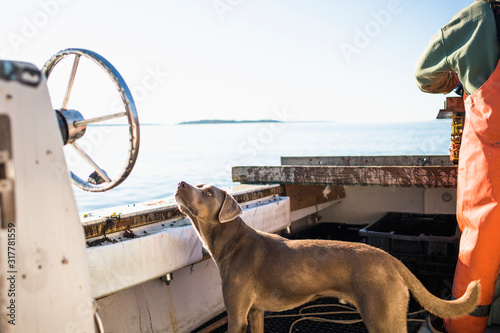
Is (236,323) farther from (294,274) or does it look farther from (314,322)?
(314,322)

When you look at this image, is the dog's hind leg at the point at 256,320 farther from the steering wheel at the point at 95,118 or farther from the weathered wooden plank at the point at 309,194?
the weathered wooden plank at the point at 309,194

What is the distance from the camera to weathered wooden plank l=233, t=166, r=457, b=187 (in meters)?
4.39

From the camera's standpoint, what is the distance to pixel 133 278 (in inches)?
119

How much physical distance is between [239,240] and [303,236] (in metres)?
3.00

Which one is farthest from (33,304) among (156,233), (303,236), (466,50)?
(303,236)

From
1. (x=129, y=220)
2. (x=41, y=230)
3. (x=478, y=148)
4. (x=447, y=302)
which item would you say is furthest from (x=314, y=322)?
(x=41, y=230)

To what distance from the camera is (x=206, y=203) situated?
129 inches

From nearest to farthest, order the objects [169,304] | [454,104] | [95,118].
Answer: [95,118] < [169,304] < [454,104]

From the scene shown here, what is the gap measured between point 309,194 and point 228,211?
2860mm

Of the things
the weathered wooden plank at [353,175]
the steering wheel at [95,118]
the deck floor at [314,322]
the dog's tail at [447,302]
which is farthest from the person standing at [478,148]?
the steering wheel at [95,118]

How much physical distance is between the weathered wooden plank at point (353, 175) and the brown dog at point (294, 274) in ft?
5.86

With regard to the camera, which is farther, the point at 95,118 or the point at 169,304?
the point at 169,304

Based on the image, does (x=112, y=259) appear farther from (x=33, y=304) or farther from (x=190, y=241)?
(x=33, y=304)

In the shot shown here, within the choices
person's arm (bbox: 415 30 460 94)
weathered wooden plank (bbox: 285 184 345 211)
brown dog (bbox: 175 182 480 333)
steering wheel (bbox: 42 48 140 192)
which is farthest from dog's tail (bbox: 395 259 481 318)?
weathered wooden plank (bbox: 285 184 345 211)
